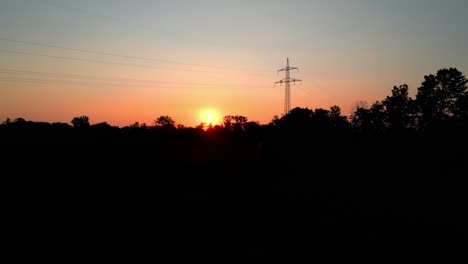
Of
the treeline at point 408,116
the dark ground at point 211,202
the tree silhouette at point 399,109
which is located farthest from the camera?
the tree silhouette at point 399,109

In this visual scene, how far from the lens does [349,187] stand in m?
24.7

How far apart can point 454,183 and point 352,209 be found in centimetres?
1093

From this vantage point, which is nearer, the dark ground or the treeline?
the dark ground

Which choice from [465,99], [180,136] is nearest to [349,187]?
[180,136]

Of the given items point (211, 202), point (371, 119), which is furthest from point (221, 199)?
point (371, 119)

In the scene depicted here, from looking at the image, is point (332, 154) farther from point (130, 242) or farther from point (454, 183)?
point (130, 242)

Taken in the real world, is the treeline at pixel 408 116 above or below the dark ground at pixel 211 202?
above

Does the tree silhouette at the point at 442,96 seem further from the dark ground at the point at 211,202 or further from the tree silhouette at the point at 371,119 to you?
the dark ground at the point at 211,202

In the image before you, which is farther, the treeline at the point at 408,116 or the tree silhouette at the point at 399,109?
the tree silhouette at the point at 399,109

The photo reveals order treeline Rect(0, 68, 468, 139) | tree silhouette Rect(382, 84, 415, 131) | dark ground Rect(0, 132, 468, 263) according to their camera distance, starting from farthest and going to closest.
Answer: tree silhouette Rect(382, 84, 415, 131), treeline Rect(0, 68, 468, 139), dark ground Rect(0, 132, 468, 263)

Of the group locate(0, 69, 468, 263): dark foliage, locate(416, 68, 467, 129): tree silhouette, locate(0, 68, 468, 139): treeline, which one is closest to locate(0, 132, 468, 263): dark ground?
locate(0, 69, 468, 263): dark foliage

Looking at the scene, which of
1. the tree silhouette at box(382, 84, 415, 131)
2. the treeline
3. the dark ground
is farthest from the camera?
the tree silhouette at box(382, 84, 415, 131)

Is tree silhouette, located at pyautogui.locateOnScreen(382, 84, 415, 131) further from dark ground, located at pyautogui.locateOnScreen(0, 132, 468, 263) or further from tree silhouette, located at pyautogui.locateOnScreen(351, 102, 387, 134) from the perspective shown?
dark ground, located at pyautogui.locateOnScreen(0, 132, 468, 263)

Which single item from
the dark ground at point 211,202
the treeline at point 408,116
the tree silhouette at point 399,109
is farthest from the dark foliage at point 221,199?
the tree silhouette at point 399,109
